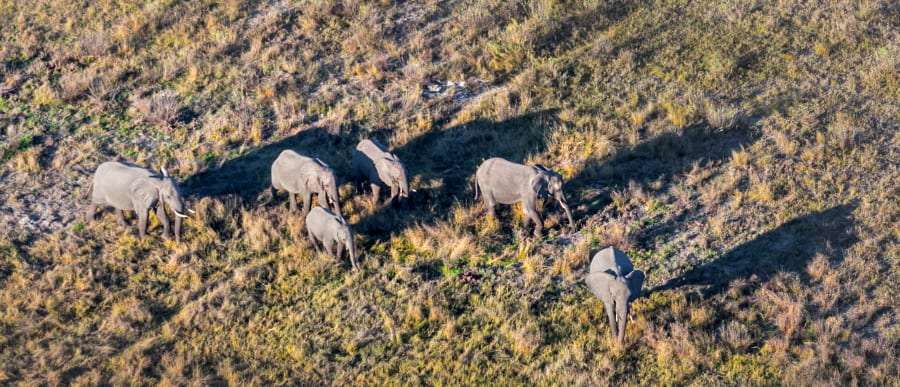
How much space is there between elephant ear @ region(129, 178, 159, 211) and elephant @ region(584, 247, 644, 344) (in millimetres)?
8611

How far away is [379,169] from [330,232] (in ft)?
7.37

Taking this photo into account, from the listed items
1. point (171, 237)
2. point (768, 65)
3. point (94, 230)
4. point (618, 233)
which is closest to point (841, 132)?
point (768, 65)

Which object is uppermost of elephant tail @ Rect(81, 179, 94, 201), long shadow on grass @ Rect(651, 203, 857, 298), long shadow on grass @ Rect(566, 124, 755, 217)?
elephant tail @ Rect(81, 179, 94, 201)

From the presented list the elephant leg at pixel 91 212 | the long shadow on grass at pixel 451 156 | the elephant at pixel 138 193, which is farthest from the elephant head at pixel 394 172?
the elephant leg at pixel 91 212

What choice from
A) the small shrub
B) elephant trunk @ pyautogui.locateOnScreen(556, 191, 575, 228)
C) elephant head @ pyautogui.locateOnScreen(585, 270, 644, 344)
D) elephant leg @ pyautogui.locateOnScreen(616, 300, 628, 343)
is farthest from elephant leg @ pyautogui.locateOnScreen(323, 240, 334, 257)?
the small shrub

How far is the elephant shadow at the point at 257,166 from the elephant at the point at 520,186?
4.06 metres

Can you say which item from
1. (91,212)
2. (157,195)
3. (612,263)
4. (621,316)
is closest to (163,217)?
(157,195)

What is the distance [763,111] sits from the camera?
2112cm

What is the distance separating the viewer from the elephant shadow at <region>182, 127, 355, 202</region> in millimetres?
19312

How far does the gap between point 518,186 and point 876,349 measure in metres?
6.94

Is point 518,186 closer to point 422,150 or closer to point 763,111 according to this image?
point 422,150

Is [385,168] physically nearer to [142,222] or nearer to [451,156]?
[451,156]

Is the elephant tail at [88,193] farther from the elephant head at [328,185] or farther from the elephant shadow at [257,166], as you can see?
the elephant head at [328,185]

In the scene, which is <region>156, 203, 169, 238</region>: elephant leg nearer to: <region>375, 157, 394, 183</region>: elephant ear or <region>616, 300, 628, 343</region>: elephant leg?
<region>375, 157, 394, 183</region>: elephant ear
